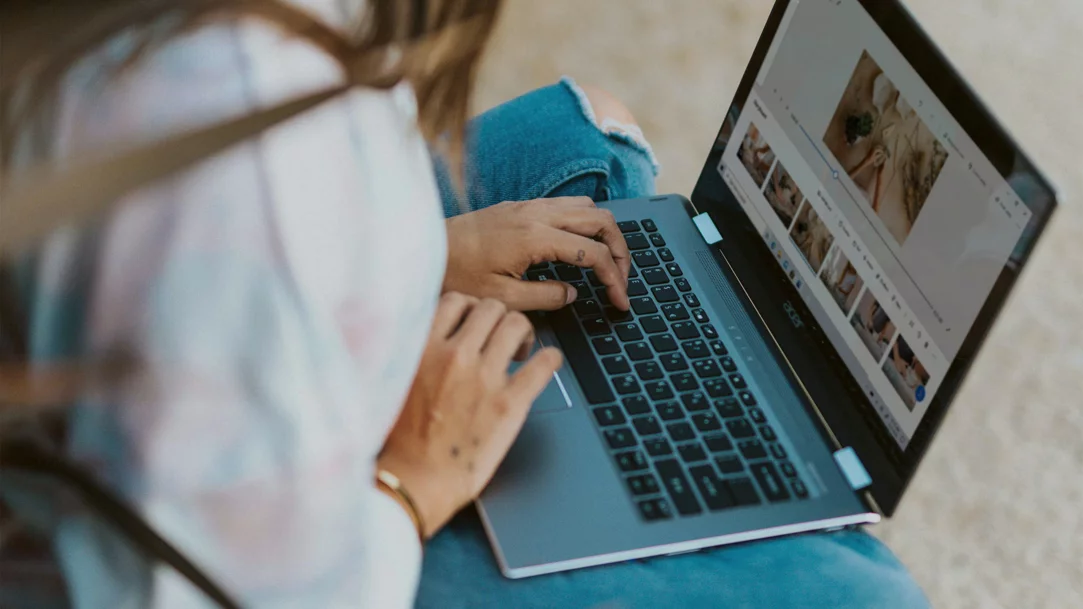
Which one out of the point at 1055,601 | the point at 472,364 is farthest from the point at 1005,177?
the point at 1055,601

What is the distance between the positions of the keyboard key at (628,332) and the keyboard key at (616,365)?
2 cm

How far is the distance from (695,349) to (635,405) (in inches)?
3.4

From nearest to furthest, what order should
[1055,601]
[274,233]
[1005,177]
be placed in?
[274,233], [1005,177], [1055,601]

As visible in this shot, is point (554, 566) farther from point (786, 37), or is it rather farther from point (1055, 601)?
point (1055, 601)

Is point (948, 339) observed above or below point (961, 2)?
above

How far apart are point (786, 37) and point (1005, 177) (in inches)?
10.0

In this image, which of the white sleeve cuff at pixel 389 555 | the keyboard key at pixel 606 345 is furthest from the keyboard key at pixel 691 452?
the white sleeve cuff at pixel 389 555

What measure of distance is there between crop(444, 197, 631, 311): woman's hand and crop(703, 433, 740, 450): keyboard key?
5.4 inches

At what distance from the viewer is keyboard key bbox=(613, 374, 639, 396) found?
0.79m

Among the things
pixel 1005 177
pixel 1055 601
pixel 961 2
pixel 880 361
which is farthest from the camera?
pixel 961 2

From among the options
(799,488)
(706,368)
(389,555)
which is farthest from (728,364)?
(389,555)

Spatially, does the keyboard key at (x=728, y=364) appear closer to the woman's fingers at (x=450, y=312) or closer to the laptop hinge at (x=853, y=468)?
the laptop hinge at (x=853, y=468)

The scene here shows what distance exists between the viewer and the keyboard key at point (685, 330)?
0.84m

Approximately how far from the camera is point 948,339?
69cm
